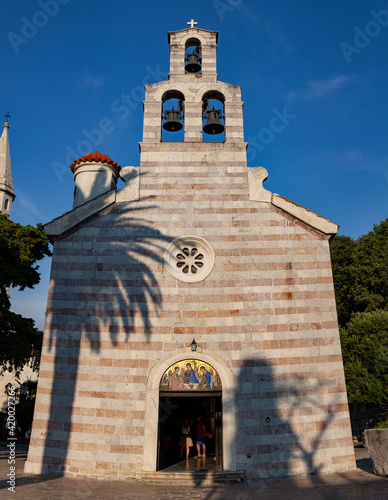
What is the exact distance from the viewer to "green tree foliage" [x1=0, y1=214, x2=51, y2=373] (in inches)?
628

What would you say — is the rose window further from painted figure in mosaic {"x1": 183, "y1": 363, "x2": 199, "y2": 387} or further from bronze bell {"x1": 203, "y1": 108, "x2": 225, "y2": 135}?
bronze bell {"x1": 203, "y1": 108, "x2": 225, "y2": 135}

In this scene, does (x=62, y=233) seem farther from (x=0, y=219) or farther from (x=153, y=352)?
(x=0, y=219)

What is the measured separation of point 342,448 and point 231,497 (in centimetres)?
399

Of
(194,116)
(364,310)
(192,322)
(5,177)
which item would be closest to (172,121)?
(194,116)

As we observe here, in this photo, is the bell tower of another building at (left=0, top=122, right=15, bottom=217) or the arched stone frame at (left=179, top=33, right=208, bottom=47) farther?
the bell tower of another building at (left=0, top=122, right=15, bottom=217)

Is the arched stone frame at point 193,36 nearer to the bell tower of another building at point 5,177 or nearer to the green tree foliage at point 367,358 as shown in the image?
the green tree foliage at point 367,358

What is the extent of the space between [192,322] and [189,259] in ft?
6.78

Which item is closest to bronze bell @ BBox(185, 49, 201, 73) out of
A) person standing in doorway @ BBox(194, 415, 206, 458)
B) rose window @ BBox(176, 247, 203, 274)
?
rose window @ BBox(176, 247, 203, 274)

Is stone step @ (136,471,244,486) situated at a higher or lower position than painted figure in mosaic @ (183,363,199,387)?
lower

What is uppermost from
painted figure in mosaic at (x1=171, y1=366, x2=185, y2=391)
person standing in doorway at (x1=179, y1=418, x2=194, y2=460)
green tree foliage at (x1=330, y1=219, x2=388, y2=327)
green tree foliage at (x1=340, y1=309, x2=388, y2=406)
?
green tree foliage at (x1=330, y1=219, x2=388, y2=327)

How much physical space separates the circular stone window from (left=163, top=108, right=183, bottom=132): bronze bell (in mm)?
4555

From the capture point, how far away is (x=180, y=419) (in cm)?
1534

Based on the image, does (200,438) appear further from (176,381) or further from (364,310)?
(364,310)

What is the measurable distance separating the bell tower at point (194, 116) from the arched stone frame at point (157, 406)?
20.4 feet
